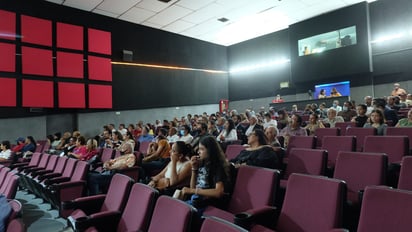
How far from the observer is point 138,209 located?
1.92 meters

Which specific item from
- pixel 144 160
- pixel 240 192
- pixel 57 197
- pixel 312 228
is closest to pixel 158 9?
pixel 144 160

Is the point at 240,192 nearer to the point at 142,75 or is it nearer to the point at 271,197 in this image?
the point at 271,197

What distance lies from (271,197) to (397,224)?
2.57 ft

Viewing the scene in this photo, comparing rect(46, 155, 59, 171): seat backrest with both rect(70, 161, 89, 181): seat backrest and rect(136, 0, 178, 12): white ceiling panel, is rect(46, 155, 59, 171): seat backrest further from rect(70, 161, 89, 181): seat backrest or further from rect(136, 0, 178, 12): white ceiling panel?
rect(136, 0, 178, 12): white ceiling panel

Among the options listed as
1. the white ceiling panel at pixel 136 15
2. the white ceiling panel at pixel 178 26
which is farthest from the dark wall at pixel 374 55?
the white ceiling panel at pixel 136 15

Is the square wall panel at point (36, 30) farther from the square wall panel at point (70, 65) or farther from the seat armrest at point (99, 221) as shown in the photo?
the seat armrest at point (99, 221)

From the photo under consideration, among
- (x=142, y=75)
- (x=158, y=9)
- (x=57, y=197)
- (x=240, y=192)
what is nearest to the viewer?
(x=240, y=192)

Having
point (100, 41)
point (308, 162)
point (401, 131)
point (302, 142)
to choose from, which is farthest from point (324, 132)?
point (100, 41)

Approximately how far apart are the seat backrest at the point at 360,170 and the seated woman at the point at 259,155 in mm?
585

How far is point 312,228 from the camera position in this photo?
1.64 meters

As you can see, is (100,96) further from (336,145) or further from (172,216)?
(172,216)

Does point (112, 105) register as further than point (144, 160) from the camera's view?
Yes

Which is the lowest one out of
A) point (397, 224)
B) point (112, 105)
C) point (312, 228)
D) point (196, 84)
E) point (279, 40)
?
point (312, 228)

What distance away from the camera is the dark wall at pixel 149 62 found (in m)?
8.34
